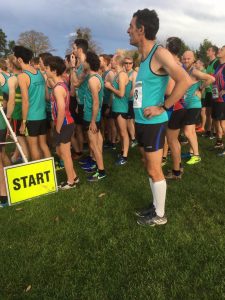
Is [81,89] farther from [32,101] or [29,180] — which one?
[29,180]

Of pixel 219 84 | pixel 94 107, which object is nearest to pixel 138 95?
pixel 94 107

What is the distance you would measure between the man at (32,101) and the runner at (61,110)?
0.42m

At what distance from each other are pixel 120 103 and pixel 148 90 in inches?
135

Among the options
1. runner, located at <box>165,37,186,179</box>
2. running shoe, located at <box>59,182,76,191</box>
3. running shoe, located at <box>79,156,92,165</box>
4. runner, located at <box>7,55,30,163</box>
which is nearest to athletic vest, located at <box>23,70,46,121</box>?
runner, located at <box>7,55,30,163</box>

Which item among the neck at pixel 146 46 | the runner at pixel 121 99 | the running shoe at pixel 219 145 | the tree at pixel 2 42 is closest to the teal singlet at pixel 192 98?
the runner at pixel 121 99

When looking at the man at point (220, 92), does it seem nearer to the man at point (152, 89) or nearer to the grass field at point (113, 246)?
the grass field at point (113, 246)

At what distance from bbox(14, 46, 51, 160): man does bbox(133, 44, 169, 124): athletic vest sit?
→ 2.42 meters

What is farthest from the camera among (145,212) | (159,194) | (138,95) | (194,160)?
(194,160)

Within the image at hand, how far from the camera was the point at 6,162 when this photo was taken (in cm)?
545

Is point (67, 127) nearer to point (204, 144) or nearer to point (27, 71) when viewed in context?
point (27, 71)

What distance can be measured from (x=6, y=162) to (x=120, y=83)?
287 centimetres

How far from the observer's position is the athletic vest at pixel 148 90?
353 centimetres

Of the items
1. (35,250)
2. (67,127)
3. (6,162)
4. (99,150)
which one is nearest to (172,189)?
(99,150)

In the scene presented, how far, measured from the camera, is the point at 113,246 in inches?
141
